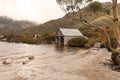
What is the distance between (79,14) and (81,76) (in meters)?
8.20

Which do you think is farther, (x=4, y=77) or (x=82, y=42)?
(x=82, y=42)

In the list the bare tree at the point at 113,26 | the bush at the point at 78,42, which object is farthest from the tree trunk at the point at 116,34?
the bush at the point at 78,42

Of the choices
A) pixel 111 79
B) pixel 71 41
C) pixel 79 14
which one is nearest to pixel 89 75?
pixel 111 79

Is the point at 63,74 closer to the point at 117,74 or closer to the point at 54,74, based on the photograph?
the point at 54,74

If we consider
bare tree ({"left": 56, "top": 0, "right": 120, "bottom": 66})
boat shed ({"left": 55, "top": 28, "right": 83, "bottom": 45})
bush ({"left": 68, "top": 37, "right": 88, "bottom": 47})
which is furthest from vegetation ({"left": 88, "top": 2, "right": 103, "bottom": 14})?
boat shed ({"left": 55, "top": 28, "right": 83, "bottom": 45})

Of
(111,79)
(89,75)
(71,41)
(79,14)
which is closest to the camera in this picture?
(111,79)

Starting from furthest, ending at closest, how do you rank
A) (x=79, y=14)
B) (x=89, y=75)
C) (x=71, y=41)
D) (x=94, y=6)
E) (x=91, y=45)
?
(x=71, y=41), (x=91, y=45), (x=94, y=6), (x=79, y=14), (x=89, y=75)

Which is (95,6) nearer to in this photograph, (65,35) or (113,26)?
(113,26)

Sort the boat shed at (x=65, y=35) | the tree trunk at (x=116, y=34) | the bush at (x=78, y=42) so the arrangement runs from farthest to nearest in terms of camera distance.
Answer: the boat shed at (x=65, y=35), the bush at (x=78, y=42), the tree trunk at (x=116, y=34)

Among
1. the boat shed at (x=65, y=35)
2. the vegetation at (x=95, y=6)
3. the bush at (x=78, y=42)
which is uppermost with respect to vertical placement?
the vegetation at (x=95, y=6)

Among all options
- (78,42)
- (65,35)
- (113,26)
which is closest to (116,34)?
(113,26)

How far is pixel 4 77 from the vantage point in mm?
24906

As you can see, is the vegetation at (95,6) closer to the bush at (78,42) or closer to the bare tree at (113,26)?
the bare tree at (113,26)

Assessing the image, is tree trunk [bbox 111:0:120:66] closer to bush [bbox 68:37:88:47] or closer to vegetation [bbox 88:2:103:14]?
vegetation [bbox 88:2:103:14]
